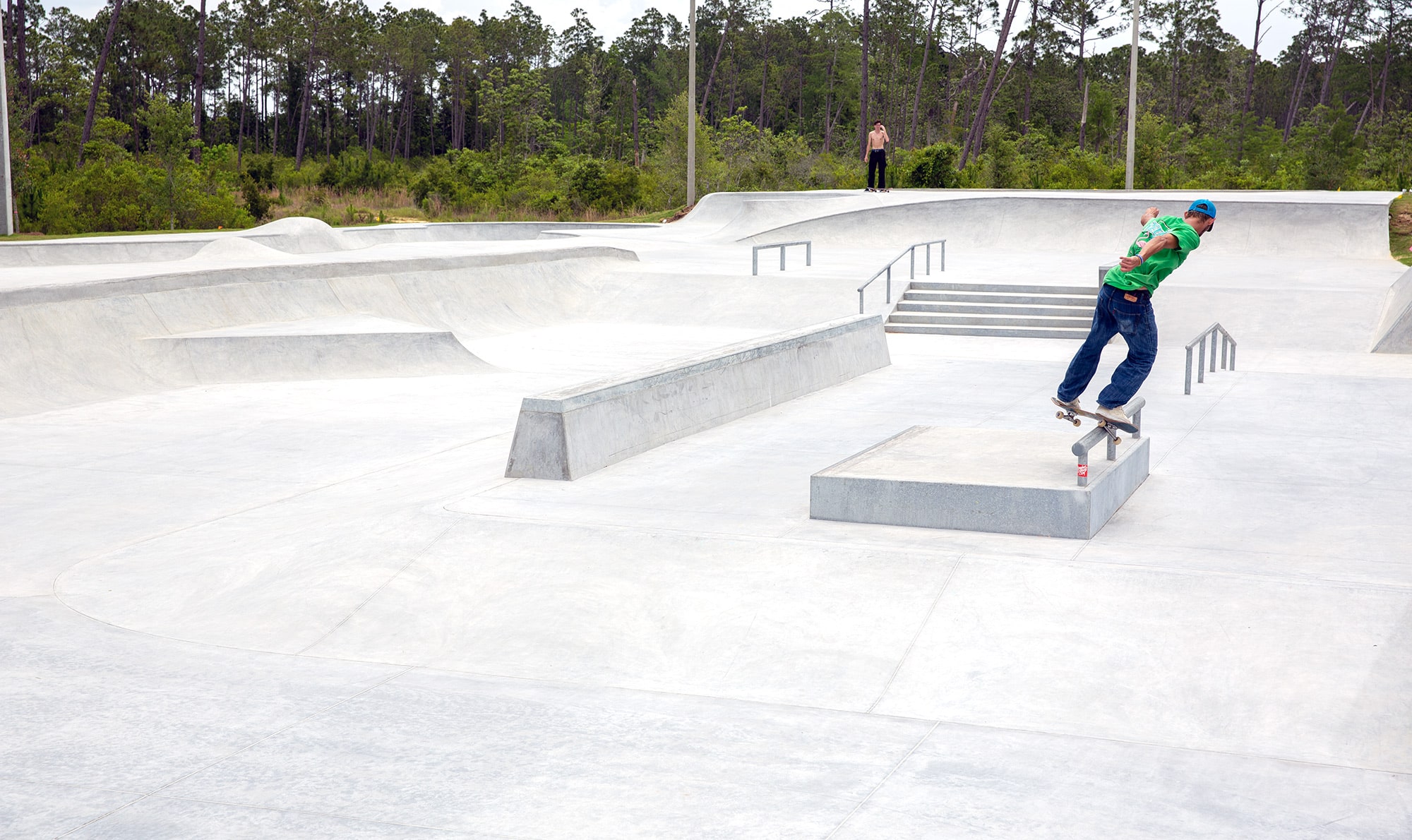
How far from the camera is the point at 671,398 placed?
9594 millimetres

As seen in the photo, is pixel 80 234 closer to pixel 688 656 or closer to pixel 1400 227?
pixel 688 656

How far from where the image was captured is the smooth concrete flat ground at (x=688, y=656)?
4.10 meters

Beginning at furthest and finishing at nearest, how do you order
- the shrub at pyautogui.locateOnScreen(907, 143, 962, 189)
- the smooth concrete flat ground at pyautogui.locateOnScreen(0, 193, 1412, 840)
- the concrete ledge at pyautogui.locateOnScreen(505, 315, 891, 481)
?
the shrub at pyautogui.locateOnScreen(907, 143, 962, 189)
the concrete ledge at pyautogui.locateOnScreen(505, 315, 891, 481)
the smooth concrete flat ground at pyautogui.locateOnScreen(0, 193, 1412, 840)

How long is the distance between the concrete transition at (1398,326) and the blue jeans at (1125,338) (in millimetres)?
9925

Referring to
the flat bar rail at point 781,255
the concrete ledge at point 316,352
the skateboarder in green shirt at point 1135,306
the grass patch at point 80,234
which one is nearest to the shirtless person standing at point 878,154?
the flat bar rail at point 781,255

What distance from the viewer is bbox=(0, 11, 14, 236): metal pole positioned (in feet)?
72.4

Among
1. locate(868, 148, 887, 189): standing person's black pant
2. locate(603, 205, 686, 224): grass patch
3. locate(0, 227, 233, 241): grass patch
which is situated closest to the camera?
locate(0, 227, 233, 241): grass patch

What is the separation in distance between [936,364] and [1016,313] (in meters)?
4.09

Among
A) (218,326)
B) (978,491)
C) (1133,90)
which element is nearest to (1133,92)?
(1133,90)

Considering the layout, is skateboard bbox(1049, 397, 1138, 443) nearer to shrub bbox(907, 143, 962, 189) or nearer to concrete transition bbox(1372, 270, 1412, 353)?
concrete transition bbox(1372, 270, 1412, 353)

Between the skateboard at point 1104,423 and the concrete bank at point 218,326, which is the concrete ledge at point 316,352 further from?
the skateboard at point 1104,423

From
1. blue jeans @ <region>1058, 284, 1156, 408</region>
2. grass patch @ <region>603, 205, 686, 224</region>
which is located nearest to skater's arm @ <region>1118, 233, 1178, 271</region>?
blue jeans @ <region>1058, 284, 1156, 408</region>

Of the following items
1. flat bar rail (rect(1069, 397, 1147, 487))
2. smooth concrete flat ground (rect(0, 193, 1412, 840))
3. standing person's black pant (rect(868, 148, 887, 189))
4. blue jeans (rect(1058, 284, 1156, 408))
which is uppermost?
standing person's black pant (rect(868, 148, 887, 189))

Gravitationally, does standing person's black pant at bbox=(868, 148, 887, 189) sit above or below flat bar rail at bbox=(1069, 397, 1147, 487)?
above
